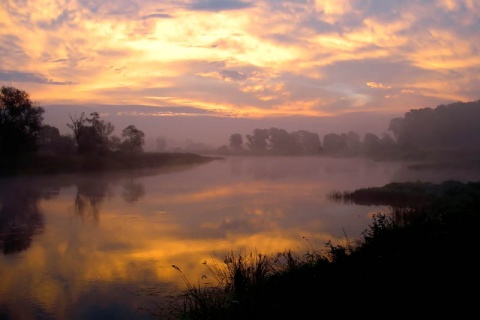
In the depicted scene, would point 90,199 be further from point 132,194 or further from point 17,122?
point 17,122

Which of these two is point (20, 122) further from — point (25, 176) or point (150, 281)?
point (150, 281)

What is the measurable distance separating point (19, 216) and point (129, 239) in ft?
26.6

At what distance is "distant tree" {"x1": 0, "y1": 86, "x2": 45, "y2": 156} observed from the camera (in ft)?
147

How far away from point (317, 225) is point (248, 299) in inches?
448

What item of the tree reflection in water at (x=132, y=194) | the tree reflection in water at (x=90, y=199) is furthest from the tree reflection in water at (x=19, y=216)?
the tree reflection in water at (x=132, y=194)

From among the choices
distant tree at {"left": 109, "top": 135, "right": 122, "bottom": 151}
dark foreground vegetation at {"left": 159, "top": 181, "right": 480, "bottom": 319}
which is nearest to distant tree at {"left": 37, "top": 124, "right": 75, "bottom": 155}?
distant tree at {"left": 109, "top": 135, "right": 122, "bottom": 151}

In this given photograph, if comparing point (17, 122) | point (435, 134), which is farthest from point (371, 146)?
point (17, 122)

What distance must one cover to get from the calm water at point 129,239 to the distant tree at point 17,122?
18.0 metres

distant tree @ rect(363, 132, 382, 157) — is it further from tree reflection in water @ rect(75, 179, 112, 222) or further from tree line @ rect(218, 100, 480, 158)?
tree reflection in water @ rect(75, 179, 112, 222)

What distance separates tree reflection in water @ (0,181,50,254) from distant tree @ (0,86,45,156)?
12242 millimetres

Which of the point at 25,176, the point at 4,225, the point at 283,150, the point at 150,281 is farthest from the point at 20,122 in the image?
the point at 283,150

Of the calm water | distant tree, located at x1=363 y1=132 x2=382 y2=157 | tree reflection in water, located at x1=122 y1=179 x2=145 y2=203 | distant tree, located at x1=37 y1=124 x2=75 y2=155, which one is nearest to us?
the calm water

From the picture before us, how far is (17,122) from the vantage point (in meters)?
46.8

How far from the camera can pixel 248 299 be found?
6430 millimetres
